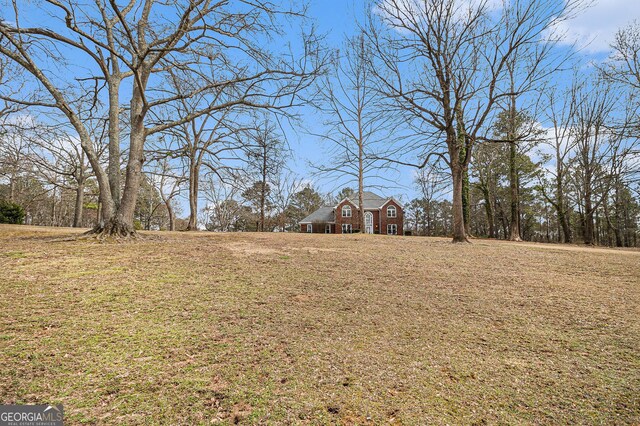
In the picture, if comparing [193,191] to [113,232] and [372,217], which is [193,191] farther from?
[372,217]

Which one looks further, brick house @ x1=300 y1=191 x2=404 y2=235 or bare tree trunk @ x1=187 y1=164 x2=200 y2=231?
brick house @ x1=300 y1=191 x2=404 y2=235

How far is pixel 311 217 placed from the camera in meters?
39.2

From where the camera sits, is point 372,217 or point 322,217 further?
point 322,217

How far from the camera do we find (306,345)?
262 cm

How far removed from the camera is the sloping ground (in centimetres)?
186

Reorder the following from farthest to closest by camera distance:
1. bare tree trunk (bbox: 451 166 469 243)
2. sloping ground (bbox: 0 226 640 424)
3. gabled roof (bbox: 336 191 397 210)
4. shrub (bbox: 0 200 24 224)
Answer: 1. gabled roof (bbox: 336 191 397 210)
2. shrub (bbox: 0 200 24 224)
3. bare tree trunk (bbox: 451 166 469 243)
4. sloping ground (bbox: 0 226 640 424)

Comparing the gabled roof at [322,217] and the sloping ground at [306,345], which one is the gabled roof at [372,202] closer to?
the gabled roof at [322,217]

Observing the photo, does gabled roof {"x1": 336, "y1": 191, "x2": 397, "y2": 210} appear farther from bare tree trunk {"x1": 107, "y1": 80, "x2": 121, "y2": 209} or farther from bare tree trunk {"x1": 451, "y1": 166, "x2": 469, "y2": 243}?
bare tree trunk {"x1": 107, "y1": 80, "x2": 121, "y2": 209}

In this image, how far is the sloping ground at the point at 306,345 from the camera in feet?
6.12

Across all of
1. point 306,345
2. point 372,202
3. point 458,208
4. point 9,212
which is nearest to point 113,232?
point 306,345

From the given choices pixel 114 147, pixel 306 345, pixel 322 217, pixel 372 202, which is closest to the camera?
pixel 306 345

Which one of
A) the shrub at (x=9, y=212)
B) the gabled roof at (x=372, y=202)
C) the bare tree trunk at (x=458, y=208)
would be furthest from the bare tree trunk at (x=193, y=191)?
the gabled roof at (x=372, y=202)

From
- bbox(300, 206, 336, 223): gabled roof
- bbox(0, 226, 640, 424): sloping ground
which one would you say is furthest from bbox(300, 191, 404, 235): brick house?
bbox(0, 226, 640, 424): sloping ground

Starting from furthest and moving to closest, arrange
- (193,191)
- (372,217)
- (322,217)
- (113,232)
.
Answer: (322,217) → (372,217) → (193,191) → (113,232)
